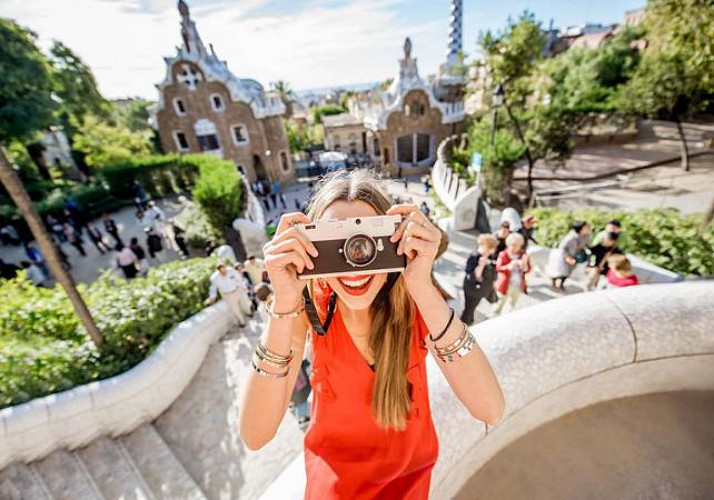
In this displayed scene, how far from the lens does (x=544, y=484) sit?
2119 millimetres

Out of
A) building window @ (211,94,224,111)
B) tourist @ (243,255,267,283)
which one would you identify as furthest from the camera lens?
building window @ (211,94,224,111)

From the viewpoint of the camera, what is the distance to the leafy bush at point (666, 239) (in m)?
5.08

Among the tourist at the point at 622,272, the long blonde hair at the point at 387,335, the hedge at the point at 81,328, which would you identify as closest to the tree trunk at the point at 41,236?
the hedge at the point at 81,328

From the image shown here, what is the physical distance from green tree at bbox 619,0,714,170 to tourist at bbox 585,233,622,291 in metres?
7.49

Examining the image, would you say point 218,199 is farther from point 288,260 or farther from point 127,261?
point 288,260

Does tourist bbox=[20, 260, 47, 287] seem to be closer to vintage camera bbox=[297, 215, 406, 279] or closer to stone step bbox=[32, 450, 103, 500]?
stone step bbox=[32, 450, 103, 500]

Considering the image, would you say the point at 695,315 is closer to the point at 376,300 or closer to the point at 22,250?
the point at 376,300

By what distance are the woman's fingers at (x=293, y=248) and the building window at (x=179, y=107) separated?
956 inches

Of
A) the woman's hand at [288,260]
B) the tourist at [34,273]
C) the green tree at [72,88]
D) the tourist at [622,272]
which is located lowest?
the tourist at [34,273]

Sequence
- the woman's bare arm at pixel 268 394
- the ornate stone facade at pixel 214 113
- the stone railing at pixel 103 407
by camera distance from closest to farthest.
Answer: the woman's bare arm at pixel 268 394 < the stone railing at pixel 103 407 < the ornate stone facade at pixel 214 113

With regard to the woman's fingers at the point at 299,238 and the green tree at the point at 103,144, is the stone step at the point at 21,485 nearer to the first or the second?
the woman's fingers at the point at 299,238

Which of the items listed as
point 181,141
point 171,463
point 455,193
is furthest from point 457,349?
point 181,141

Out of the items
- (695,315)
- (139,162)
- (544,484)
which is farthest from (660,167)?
(139,162)

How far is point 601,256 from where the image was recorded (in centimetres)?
502
